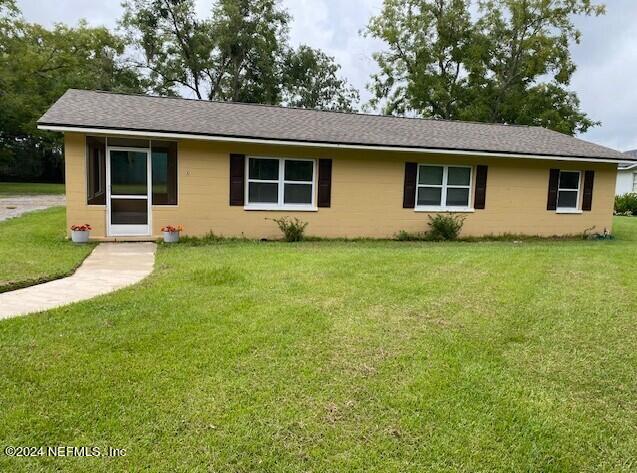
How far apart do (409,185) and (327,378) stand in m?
9.70

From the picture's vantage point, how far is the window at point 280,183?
38.6 ft

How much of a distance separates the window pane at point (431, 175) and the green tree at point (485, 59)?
18275mm

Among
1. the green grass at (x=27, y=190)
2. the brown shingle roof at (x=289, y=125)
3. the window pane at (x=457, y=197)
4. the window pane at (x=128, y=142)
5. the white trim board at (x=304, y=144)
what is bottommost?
the green grass at (x=27, y=190)

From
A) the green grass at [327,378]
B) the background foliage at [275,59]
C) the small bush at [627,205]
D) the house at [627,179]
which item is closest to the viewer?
the green grass at [327,378]

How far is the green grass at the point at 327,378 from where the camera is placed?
277cm

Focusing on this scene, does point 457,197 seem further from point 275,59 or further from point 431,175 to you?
point 275,59

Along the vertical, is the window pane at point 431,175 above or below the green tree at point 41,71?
below

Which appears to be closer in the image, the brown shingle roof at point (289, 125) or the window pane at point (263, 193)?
the brown shingle roof at point (289, 125)

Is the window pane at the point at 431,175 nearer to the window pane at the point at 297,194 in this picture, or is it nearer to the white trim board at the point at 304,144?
the white trim board at the point at 304,144

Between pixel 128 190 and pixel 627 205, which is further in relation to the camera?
pixel 627 205

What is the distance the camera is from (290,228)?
11688 millimetres

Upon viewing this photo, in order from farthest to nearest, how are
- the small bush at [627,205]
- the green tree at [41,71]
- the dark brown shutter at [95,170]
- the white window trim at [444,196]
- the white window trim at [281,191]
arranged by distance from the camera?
the green tree at [41,71] → the small bush at [627,205] → the white window trim at [444,196] → the white window trim at [281,191] → the dark brown shutter at [95,170]

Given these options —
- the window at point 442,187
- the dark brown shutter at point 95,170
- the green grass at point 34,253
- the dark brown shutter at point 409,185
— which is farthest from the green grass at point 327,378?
the window at point 442,187

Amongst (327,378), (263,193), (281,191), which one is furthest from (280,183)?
(327,378)
